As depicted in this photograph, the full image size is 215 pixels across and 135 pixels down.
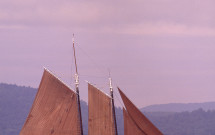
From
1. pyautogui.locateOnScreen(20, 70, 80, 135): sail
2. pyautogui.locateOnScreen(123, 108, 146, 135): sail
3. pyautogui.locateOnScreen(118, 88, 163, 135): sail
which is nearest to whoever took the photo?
pyautogui.locateOnScreen(118, 88, 163, 135): sail

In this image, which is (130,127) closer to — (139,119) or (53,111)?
(139,119)

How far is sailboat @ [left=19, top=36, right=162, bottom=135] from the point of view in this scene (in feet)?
269

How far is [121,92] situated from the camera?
80.6 metres

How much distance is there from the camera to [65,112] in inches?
3329

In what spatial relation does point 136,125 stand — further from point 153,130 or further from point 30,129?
point 30,129

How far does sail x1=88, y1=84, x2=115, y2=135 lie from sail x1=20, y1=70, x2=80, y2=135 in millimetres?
2793

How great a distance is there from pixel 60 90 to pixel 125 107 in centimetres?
745

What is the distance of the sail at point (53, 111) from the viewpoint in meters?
84.1

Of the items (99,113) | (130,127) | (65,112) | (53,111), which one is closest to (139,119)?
(130,127)

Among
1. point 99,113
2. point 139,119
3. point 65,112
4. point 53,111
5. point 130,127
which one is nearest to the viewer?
point 139,119

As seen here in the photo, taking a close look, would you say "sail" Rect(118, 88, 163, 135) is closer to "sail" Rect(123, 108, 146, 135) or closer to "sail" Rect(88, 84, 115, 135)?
"sail" Rect(123, 108, 146, 135)

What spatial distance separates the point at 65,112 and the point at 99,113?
14.5 ft

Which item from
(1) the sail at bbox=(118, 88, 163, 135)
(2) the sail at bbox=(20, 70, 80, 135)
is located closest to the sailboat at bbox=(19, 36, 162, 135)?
(2) the sail at bbox=(20, 70, 80, 135)

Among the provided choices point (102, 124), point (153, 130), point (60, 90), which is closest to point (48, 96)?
point (60, 90)
